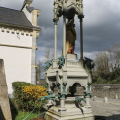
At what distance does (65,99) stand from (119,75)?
29.1m

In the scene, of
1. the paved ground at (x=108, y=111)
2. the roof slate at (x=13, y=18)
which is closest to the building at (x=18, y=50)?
the roof slate at (x=13, y=18)

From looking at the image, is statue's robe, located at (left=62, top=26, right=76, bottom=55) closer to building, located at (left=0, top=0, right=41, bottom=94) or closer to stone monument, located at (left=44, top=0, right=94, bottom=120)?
stone monument, located at (left=44, top=0, right=94, bottom=120)

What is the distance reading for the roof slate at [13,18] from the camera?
12.1 m

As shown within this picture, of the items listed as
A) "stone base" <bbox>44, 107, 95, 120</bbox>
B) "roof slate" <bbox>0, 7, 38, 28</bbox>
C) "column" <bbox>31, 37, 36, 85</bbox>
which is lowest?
"stone base" <bbox>44, 107, 95, 120</bbox>

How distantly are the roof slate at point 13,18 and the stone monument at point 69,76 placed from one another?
24.1 feet

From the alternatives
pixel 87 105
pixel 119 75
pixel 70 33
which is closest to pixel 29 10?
pixel 70 33

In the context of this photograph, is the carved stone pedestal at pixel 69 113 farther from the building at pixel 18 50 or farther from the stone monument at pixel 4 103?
the building at pixel 18 50

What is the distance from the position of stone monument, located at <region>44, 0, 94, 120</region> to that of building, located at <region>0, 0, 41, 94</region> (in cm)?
668


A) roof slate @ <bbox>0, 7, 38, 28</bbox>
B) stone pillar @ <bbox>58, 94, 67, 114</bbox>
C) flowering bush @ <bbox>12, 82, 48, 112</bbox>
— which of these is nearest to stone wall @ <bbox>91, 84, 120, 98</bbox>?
roof slate @ <bbox>0, 7, 38, 28</bbox>

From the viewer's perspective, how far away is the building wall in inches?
448

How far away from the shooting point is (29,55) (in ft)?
39.7

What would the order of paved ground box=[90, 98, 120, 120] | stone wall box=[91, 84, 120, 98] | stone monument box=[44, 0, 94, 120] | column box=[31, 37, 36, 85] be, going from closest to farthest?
stone monument box=[44, 0, 94, 120] < paved ground box=[90, 98, 120, 120] < column box=[31, 37, 36, 85] < stone wall box=[91, 84, 120, 98]

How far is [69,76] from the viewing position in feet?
15.0

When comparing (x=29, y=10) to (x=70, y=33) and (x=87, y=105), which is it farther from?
(x=87, y=105)
